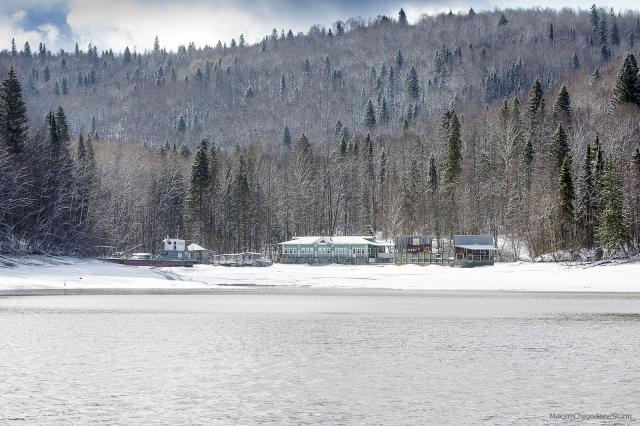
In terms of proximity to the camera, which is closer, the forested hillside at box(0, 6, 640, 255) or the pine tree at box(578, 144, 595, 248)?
the forested hillside at box(0, 6, 640, 255)

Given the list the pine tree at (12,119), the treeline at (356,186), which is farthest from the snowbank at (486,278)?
the pine tree at (12,119)

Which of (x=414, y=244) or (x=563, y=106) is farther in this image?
(x=563, y=106)

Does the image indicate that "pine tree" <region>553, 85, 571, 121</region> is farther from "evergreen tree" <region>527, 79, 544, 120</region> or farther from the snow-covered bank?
the snow-covered bank

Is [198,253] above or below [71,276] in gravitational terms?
above

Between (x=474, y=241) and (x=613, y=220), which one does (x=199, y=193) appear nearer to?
(x=474, y=241)

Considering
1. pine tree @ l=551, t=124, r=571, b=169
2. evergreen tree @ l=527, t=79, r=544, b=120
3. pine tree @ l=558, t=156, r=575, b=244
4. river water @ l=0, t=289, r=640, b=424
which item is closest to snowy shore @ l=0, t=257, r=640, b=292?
pine tree @ l=558, t=156, r=575, b=244

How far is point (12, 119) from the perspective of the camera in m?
73.0

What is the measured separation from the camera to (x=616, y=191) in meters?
68.9

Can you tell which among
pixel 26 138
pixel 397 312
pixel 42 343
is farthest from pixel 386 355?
pixel 26 138

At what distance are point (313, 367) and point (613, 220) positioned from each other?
60823 millimetres

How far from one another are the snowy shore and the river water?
23208 mm

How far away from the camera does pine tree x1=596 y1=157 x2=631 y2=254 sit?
67875mm

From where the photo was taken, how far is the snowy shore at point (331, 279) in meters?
53.2

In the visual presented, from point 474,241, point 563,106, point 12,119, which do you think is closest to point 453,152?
point 563,106
